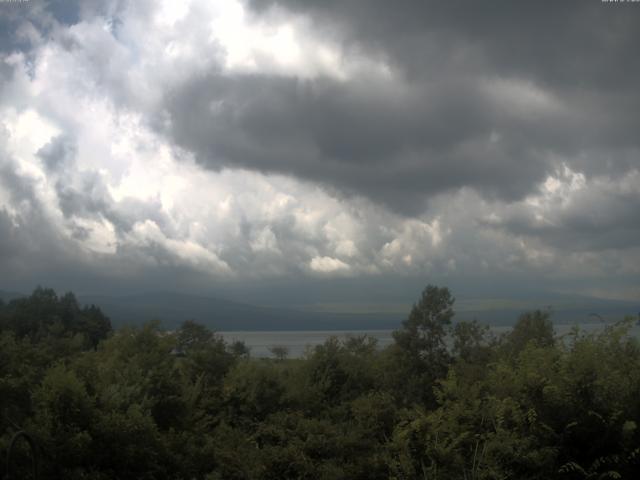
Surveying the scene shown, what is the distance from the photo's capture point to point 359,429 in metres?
16.7

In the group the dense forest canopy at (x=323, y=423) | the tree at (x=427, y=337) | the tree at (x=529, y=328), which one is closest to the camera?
the dense forest canopy at (x=323, y=423)

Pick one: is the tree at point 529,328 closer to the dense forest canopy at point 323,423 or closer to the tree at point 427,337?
the tree at point 427,337

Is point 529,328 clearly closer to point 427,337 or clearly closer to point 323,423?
point 427,337

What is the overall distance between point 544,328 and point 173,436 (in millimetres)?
21744

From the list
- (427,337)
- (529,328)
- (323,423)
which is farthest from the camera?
(529,328)

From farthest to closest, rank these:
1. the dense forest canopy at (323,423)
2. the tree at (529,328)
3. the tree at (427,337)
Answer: the tree at (529,328) → the tree at (427,337) → the dense forest canopy at (323,423)

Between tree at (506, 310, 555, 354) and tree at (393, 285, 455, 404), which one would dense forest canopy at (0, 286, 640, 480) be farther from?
tree at (506, 310, 555, 354)

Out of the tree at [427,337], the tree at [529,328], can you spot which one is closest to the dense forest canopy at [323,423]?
the tree at [427,337]

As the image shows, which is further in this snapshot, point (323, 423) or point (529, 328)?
A: point (529, 328)

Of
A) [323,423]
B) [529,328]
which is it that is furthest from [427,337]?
[323,423]

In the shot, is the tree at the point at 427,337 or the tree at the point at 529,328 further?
the tree at the point at 529,328

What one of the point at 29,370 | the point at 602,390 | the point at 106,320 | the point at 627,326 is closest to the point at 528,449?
the point at 602,390

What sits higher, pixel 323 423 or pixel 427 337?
pixel 427 337

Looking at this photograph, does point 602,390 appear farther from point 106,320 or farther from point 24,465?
point 106,320
